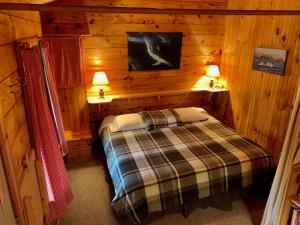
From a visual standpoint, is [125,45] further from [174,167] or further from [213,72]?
[174,167]

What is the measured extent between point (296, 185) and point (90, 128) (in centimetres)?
257

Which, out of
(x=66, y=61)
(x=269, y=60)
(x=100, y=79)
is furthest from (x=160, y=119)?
(x=269, y=60)

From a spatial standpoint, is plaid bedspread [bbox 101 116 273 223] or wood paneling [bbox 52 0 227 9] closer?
plaid bedspread [bbox 101 116 273 223]

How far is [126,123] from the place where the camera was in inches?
116

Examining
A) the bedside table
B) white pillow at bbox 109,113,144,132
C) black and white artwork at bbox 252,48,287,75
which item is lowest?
the bedside table

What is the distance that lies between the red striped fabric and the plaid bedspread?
19.1 inches

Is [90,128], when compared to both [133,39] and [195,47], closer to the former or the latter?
[133,39]

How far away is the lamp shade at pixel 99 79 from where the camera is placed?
9.73ft

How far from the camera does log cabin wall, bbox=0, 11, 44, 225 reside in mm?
1062

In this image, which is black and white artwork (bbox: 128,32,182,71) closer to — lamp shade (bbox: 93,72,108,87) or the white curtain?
lamp shade (bbox: 93,72,108,87)

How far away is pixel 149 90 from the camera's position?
3.51 meters

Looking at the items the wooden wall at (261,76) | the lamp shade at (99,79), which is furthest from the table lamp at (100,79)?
the wooden wall at (261,76)

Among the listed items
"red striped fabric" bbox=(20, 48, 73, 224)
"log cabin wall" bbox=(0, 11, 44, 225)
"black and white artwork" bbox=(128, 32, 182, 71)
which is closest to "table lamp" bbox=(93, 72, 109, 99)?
Result: "black and white artwork" bbox=(128, 32, 182, 71)

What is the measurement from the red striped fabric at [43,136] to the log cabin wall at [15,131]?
58mm
